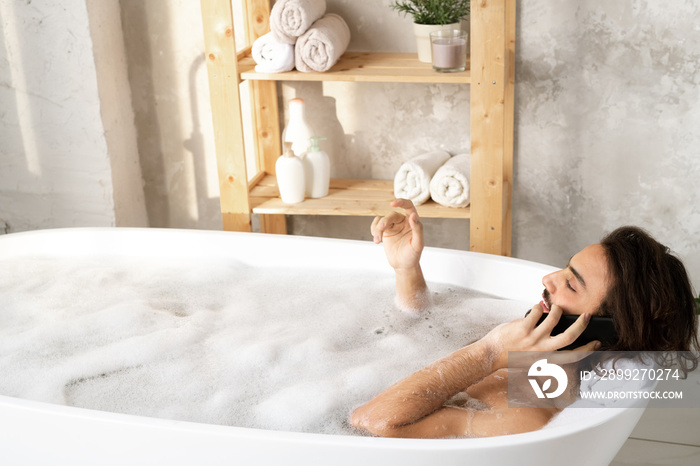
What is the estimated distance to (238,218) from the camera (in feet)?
7.22

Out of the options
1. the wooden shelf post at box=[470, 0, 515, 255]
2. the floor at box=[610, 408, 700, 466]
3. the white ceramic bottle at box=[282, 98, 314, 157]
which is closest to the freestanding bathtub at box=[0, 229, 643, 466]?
the floor at box=[610, 408, 700, 466]

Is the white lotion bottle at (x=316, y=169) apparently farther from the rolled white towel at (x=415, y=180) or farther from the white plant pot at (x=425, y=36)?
the white plant pot at (x=425, y=36)

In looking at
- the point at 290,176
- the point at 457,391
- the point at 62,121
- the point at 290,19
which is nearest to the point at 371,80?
the point at 290,19

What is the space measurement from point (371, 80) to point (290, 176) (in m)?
0.39

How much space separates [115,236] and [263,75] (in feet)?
2.12

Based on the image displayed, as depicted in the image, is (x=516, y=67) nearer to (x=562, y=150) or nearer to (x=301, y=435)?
(x=562, y=150)

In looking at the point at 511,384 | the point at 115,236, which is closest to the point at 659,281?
the point at 511,384

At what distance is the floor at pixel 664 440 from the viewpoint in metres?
1.83

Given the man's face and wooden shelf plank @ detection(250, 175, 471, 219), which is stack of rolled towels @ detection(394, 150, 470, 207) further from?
the man's face

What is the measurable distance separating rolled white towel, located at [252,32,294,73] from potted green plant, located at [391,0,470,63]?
377 millimetres

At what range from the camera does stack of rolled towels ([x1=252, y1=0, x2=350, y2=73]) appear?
198 centimetres

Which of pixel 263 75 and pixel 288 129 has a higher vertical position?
pixel 263 75

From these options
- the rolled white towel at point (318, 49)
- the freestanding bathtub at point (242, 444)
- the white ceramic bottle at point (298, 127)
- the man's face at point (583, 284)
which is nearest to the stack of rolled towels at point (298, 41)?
the rolled white towel at point (318, 49)

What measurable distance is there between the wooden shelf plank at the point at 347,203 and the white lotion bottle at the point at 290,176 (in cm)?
3
